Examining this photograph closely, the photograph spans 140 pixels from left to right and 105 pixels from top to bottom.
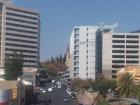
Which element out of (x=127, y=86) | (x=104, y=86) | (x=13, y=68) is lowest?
(x=104, y=86)

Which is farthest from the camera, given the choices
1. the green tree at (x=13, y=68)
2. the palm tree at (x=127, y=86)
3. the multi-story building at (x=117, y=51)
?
the multi-story building at (x=117, y=51)

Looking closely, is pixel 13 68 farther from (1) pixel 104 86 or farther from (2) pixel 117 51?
(2) pixel 117 51

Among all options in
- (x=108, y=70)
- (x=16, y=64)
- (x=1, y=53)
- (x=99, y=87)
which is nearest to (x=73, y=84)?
(x=108, y=70)

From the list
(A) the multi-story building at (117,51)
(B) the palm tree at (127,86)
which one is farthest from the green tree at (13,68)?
(A) the multi-story building at (117,51)

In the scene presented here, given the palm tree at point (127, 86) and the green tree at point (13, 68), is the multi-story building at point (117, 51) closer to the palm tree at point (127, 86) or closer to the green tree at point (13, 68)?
the green tree at point (13, 68)

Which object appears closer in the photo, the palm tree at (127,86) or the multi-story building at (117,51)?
the palm tree at (127,86)

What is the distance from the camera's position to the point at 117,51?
19638 centimetres

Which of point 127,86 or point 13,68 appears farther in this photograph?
point 13,68

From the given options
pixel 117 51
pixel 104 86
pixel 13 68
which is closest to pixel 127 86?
pixel 104 86

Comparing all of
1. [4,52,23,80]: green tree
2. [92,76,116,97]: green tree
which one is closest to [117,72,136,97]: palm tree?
[92,76,116,97]: green tree

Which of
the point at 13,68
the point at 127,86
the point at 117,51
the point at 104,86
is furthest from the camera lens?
the point at 117,51

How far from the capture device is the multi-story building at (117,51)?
639 ft

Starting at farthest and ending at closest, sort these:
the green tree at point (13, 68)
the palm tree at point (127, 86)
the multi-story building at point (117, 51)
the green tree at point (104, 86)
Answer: the multi-story building at point (117, 51) < the green tree at point (104, 86) < the green tree at point (13, 68) < the palm tree at point (127, 86)

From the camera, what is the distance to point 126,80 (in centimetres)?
11800
